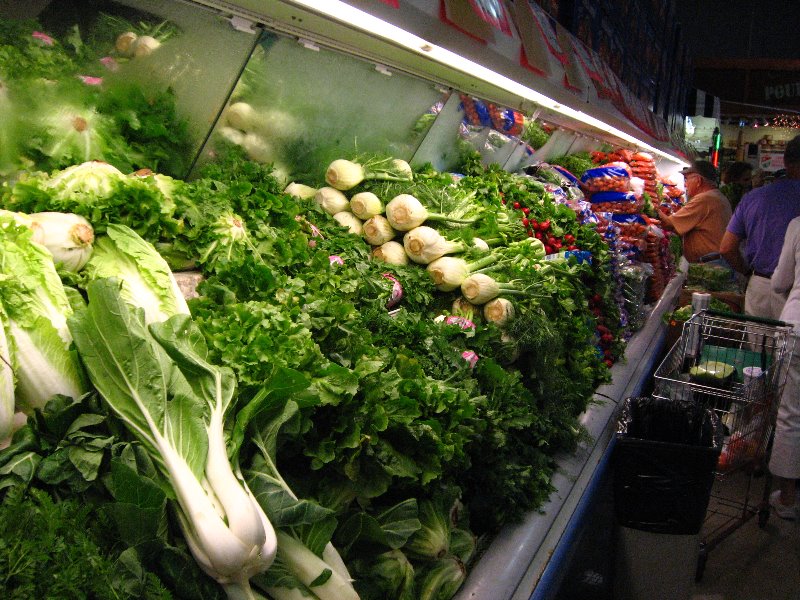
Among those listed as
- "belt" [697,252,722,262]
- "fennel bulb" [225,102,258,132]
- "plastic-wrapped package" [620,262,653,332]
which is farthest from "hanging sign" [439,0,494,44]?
"belt" [697,252,722,262]

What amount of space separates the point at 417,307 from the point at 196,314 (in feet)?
4.82

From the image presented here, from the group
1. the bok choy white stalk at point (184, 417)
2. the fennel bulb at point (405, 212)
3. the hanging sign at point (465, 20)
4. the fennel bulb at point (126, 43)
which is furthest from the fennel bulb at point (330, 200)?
the bok choy white stalk at point (184, 417)

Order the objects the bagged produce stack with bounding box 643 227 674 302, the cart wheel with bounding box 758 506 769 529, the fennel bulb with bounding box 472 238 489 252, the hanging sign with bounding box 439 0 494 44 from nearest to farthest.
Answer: the hanging sign with bounding box 439 0 494 44 < the fennel bulb with bounding box 472 238 489 252 < the cart wheel with bounding box 758 506 769 529 < the bagged produce stack with bounding box 643 227 674 302

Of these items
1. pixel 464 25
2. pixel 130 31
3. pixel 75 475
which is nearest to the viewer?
pixel 75 475

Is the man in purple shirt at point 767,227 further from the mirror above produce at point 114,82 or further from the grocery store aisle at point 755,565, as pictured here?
the mirror above produce at point 114,82

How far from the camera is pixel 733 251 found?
22.9 ft

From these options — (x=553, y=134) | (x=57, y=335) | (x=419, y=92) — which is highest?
(x=553, y=134)

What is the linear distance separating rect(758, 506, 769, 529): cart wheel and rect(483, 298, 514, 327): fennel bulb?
115 inches

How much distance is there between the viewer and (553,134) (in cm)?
719

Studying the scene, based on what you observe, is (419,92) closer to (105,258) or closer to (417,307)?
(417,307)

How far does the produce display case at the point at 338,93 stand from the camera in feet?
7.66

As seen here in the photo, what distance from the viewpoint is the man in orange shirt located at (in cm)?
854

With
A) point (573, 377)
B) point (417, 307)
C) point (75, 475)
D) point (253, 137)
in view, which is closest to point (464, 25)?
point (253, 137)

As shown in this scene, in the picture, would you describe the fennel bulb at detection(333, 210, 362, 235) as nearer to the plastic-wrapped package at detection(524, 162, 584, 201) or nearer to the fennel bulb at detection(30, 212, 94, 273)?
the fennel bulb at detection(30, 212, 94, 273)
